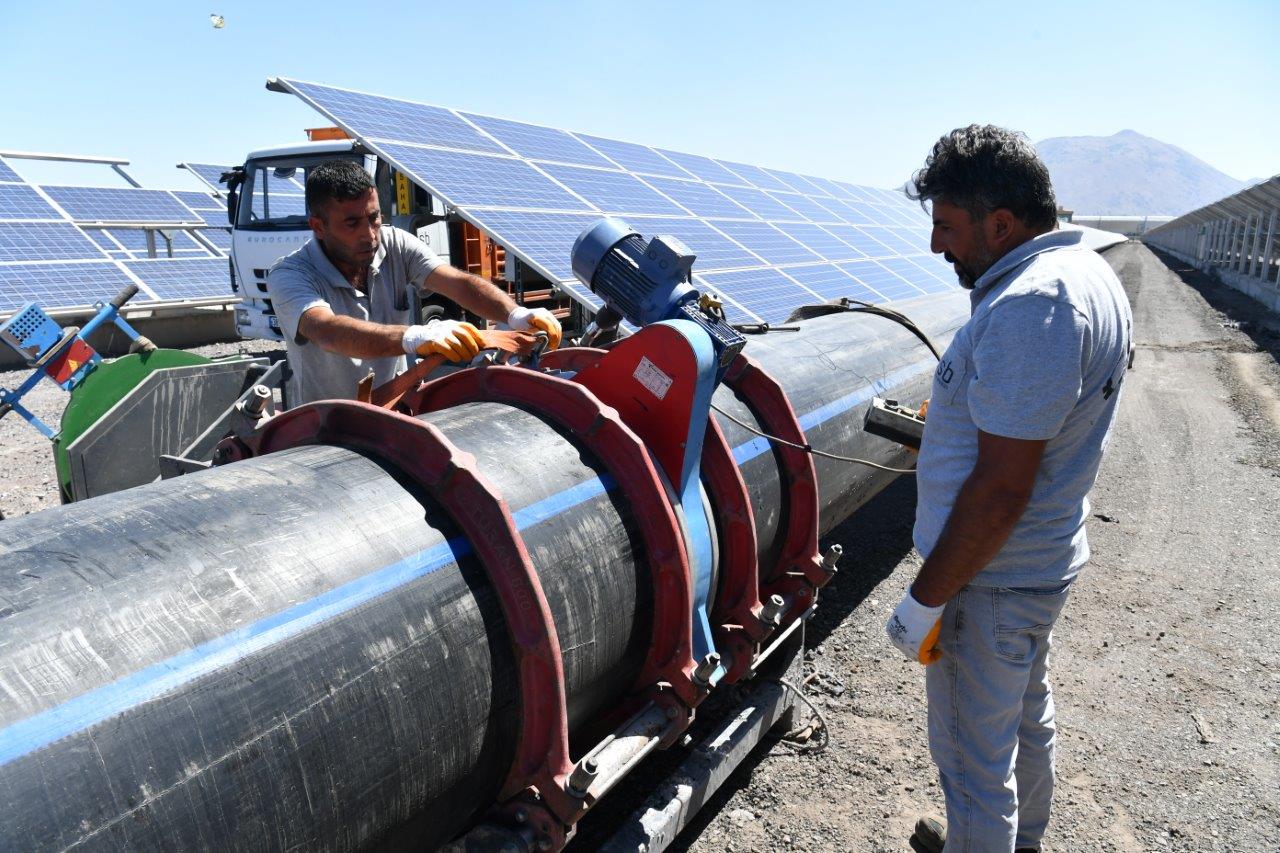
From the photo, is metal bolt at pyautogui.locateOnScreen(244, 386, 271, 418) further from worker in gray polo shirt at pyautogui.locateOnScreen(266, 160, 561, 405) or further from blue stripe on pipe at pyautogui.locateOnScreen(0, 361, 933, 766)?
blue stripe on pipe at pyautogui.locateOnScreen(0, 361, 933, 766)

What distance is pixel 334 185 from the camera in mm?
2809

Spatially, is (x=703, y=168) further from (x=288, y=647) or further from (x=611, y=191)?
(x=288, y=647)

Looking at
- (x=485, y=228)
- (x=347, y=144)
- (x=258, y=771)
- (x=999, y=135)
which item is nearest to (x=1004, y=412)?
(x=999, y=135)

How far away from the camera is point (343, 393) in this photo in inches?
→ 123

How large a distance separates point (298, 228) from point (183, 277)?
4510 mm

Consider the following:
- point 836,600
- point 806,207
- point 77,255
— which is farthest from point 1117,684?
point 77,255

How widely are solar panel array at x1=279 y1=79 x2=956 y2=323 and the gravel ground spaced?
208cm

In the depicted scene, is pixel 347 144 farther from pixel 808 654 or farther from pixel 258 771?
pixel 258 771

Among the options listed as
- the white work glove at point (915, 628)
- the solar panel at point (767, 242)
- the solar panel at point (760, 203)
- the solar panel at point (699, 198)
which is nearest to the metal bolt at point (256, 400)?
the white work glove at point (915, 628)

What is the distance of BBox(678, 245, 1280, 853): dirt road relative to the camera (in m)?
2.95

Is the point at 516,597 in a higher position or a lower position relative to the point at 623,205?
lower

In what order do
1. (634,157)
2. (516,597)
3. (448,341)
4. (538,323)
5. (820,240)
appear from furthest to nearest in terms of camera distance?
(634,157) → (820,240) → (538,323) → (448,341) → (516,597)

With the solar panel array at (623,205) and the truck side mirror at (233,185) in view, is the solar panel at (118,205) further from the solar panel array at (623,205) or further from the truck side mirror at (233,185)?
the solar panel array at (623,205)

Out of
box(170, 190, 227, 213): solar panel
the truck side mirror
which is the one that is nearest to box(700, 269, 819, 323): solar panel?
the truck side mirror
